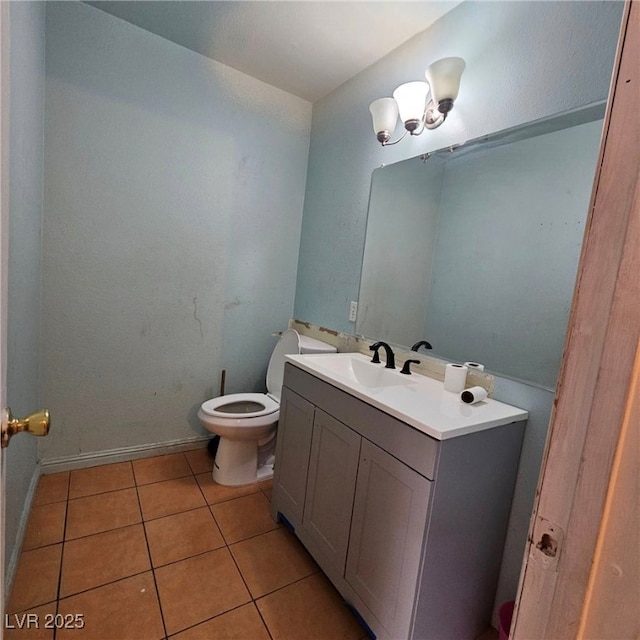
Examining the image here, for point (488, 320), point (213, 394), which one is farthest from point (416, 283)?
point (213, 394)

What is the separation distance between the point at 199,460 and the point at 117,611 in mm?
985

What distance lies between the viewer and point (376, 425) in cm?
110

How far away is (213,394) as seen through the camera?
2229 millimetres

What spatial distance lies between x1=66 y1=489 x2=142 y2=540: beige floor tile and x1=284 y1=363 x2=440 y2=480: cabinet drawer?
104 cm

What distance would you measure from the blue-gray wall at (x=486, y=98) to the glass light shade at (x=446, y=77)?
9 centimetres

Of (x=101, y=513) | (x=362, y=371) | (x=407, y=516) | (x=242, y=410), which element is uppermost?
(x=362, y=371)

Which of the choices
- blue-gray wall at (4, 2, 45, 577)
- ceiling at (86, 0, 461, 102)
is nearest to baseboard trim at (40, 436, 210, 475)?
blue-gray wall at (4, 2, 45, 577)

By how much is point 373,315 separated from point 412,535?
3.62ft

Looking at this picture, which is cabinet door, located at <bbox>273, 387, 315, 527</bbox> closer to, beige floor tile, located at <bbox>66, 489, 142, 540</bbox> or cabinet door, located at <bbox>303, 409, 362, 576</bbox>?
cabinet door, located at <bbox>303, 409, 362, 576</bbox>

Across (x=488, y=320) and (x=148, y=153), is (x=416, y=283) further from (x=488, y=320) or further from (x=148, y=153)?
(x=148, y=153)

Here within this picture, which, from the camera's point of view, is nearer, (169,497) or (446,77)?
(446,77)

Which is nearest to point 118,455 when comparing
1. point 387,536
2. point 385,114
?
point 387,536

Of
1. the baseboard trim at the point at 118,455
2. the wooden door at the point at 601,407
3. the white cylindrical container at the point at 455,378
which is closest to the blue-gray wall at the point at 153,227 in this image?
the baseboard trim at the point at 118,455

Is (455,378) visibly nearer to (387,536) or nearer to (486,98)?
(387,536)
